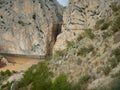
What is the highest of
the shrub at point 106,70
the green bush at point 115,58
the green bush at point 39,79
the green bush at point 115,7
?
the green bush at point 115,7

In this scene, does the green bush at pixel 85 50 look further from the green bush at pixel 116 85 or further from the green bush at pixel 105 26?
the green bush at pixel 116 85

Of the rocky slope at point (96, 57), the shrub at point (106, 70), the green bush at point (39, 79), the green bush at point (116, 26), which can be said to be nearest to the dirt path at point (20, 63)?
the green bush at point (39, 79)

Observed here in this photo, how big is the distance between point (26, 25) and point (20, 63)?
41.0 ft

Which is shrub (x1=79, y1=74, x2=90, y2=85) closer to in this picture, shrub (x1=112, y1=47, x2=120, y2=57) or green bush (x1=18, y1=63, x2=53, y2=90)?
shrub (x1=112, y1=47, x2=120, y2=57)

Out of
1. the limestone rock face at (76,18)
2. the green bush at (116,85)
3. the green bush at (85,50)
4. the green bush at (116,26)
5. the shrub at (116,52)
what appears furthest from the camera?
the limestone rock face at (76,18)

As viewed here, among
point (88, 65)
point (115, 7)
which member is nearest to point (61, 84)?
point (88, 65)

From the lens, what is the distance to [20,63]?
59031mm

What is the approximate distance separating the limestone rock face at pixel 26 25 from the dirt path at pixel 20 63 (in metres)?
4.23

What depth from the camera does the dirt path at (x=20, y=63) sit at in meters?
55.0

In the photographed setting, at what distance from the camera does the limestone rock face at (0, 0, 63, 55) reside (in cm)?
6819

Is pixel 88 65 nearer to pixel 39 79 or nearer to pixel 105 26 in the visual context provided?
pixel 105 26

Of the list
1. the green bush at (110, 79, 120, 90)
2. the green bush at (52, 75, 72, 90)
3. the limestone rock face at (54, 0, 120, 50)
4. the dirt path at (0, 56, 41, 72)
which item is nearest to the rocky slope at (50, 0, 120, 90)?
the green bush at (52, 75, 72, 90)

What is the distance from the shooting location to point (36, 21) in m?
69.9

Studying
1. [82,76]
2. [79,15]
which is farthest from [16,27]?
[82,76]
